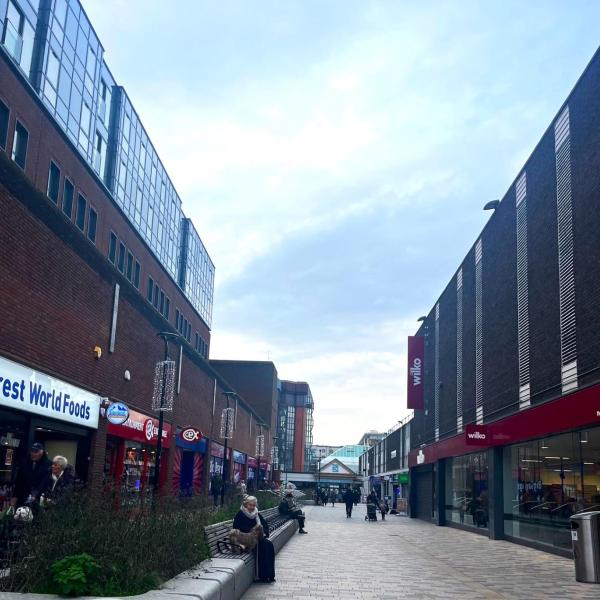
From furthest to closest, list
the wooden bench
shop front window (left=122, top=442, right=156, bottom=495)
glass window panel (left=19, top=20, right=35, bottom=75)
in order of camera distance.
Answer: glass window panel (left=19, top=20, right=35, bottom=75) → shop front window (left=122, top=442, right=156, bottom=495) → the wooden bench

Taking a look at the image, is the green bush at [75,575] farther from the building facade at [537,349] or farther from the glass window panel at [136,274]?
the glass window panel at [136,274]

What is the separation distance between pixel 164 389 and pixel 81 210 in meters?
10.4

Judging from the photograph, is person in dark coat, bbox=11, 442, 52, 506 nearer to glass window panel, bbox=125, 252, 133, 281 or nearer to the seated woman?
the seated woman

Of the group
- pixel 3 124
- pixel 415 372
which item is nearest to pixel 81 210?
pixel 3 124

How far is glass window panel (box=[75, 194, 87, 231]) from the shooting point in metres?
27.2

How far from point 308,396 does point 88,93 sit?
11625 cm

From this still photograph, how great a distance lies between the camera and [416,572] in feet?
48.9

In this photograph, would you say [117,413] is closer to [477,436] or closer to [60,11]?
[477,436]

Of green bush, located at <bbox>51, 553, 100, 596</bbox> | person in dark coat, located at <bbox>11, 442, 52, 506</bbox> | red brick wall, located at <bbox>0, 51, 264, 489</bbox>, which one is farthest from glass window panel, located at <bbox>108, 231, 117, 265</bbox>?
green bush, located at <bbox>51, 553, 100, 596</bbox>

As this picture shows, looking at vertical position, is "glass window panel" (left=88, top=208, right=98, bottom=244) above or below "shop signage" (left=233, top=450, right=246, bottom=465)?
above

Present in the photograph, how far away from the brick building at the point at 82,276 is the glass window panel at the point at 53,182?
0.05 meters

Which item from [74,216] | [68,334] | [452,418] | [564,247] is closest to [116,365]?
[68,334]

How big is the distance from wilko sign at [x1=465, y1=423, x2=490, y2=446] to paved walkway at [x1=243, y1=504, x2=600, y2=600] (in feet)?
10.5

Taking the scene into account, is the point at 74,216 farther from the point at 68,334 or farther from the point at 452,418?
the point at 452,418
